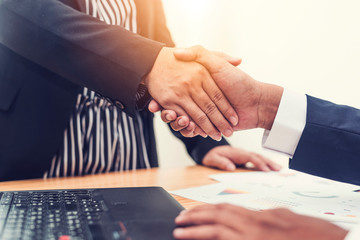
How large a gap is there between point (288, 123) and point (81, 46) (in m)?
0.56

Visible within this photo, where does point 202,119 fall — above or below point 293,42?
below

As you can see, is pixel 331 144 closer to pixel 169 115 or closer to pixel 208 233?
pixel 169 115

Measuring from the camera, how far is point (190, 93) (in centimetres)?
87

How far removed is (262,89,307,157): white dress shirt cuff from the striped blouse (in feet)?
1.30

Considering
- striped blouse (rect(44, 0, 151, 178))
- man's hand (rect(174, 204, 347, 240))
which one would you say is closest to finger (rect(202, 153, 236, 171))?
striped blouse (rect(44, 0, 151, 178))

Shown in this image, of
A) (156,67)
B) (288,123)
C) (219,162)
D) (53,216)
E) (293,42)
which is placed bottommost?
(219,162)

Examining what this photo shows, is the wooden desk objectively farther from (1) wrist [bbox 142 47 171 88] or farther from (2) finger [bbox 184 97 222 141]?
(1) wrist [bbox 142 47 171 88]

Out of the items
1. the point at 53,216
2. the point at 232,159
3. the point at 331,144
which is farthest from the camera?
the point at 232,159

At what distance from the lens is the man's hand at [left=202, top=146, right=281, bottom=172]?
3.77 feet

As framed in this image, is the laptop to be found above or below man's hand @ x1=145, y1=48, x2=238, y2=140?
below

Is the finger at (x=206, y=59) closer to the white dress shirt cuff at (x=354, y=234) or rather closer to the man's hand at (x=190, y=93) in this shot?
the man's hand at (x=190, y=93)

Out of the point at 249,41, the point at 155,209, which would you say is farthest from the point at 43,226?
the point at 249,41

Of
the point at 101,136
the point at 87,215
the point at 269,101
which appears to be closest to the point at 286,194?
the point at 269,101

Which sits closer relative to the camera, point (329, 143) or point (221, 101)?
point (329, 143)
